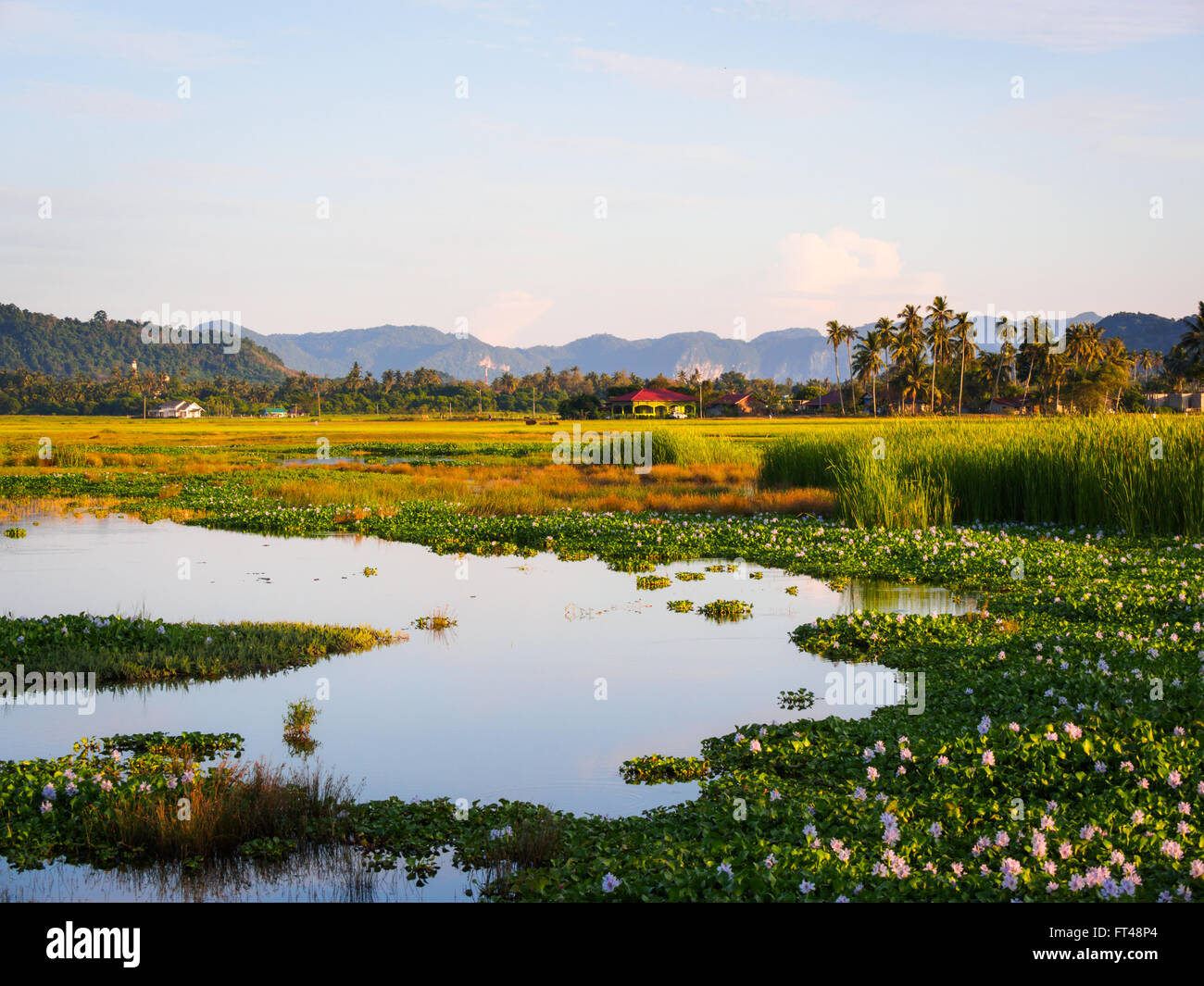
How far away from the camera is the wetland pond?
936cm

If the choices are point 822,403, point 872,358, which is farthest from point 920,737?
point 822,403

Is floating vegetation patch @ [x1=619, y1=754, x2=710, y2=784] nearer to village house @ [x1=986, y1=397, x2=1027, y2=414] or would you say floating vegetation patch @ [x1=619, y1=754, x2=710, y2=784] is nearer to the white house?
village house @ [x1=986, y1=397, x2=1027, y2=414]

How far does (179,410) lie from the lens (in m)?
155

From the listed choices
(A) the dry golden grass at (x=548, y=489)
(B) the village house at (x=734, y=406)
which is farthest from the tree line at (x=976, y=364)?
(A) the dry golden grass at (x=548, y=489)

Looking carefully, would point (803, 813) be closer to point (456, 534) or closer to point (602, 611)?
point (602, 611)

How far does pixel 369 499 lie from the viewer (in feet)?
107

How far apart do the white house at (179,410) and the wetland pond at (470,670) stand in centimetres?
14070

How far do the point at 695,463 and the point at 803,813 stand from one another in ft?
116

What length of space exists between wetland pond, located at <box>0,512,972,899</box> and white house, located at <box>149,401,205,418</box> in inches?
5539

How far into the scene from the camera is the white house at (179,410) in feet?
499

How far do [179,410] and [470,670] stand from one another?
158 metres

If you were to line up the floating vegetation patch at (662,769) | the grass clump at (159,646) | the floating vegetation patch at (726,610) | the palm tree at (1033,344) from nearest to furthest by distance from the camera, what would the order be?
the floating vegetation patch at (662,769) → the grass clump at (159,646) → the floating vegetation patch at (726,610) → the palm tree at (1033,344)

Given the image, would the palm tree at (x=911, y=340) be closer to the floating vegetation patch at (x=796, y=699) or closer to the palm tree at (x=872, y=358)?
the palm tree at (x=872, y=358)

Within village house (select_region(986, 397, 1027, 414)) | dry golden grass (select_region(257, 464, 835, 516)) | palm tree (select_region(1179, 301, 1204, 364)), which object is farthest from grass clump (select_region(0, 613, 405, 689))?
village house (select_region(986, 397, 1027, 414))
